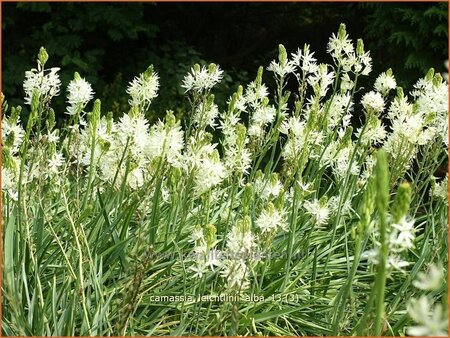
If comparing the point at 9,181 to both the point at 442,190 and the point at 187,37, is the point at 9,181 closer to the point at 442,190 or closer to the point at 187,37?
the point at 442,190

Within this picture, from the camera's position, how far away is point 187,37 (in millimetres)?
9289

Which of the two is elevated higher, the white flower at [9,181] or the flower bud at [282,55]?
the flower bud at [282,55]

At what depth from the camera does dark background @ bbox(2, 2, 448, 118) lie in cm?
633

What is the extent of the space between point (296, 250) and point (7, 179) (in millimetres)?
1249

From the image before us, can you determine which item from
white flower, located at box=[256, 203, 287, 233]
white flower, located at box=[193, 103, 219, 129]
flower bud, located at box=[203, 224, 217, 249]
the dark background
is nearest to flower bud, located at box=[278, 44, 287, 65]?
white flower, located at box=[193, 103, 219, 129]

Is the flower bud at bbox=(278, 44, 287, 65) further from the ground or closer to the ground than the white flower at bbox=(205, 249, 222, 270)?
further from the ground

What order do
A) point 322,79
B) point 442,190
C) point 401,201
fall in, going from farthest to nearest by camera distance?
point 322,79 → point 442,190 → point 401,201

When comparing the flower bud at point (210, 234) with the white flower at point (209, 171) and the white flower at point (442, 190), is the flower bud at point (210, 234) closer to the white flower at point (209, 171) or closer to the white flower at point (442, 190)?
the white flower at point (209, 171)

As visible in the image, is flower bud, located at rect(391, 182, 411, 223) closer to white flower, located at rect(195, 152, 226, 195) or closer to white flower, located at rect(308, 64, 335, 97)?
white flower, located at rect(195, 152, 226, 195)

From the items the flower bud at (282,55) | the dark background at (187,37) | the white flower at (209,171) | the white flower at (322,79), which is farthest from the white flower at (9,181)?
the dark background at (187,37)

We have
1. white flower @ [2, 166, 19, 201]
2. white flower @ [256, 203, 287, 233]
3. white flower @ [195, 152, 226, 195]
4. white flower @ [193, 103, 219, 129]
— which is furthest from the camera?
white flower @ [193, 103, 219, 129]

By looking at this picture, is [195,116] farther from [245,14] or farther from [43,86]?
[245,14]

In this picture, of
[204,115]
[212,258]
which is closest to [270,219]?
[212,258]

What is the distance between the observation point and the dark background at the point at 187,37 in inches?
249
